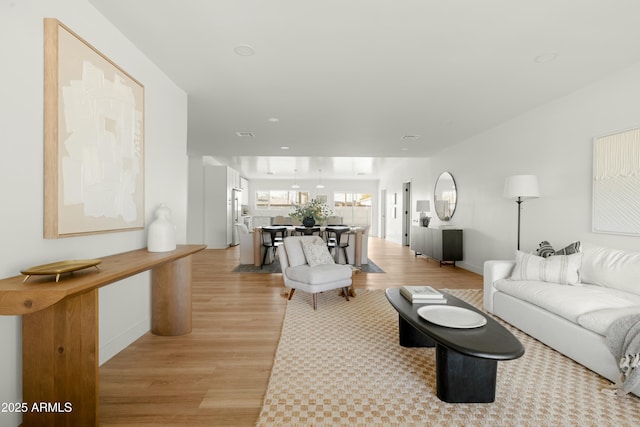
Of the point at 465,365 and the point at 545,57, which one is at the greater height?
the point at 545,57

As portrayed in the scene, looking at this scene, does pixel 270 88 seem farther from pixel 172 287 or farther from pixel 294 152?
pixel 294 152

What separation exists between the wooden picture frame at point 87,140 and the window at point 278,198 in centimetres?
1065

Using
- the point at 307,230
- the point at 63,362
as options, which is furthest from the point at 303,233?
the point at 63,362

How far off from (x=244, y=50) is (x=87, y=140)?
1.40 meters

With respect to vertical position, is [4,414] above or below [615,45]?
below

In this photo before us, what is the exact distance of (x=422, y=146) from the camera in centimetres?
619

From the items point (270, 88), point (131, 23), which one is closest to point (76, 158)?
point (131, 23)

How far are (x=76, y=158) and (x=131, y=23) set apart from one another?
3.65ft

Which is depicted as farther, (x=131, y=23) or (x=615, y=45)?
(x=615, y=45)

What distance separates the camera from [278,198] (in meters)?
13.2

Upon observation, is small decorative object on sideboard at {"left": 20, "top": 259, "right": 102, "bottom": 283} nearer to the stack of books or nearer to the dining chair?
the stack of books

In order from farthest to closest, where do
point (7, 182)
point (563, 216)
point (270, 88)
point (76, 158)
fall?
point (563, 216)
point (270, 88)
point (76, 158)
point (7, 182)

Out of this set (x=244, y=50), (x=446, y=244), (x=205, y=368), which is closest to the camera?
(x=205, y=368)

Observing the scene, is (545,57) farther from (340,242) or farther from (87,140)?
(340,242)
